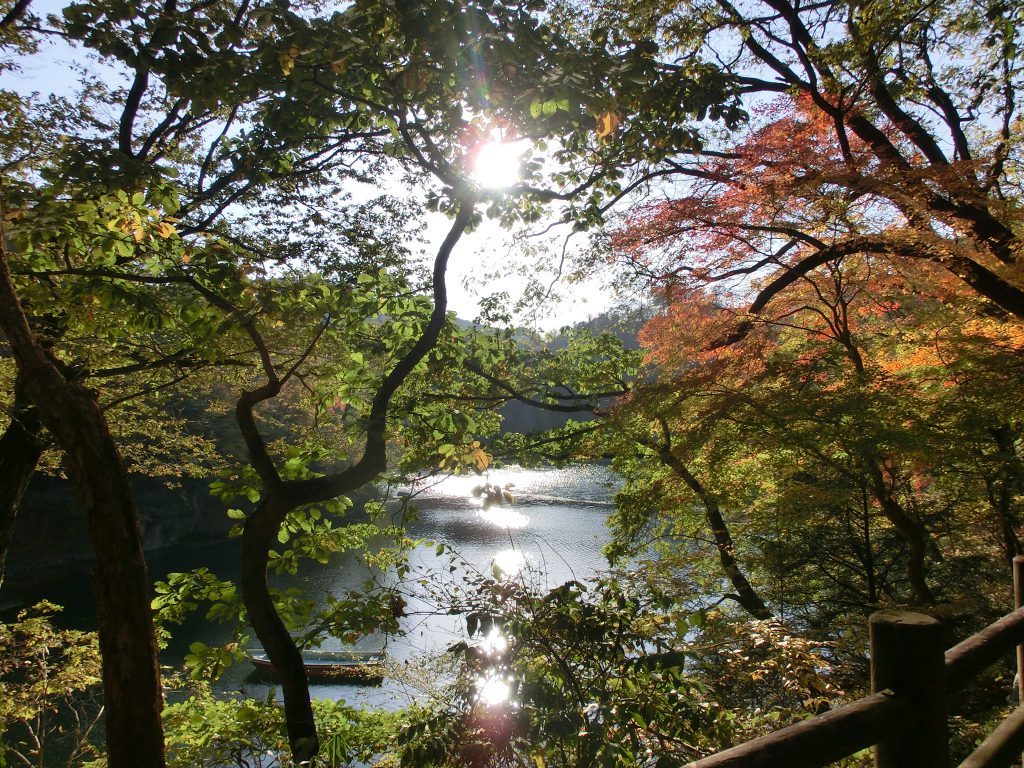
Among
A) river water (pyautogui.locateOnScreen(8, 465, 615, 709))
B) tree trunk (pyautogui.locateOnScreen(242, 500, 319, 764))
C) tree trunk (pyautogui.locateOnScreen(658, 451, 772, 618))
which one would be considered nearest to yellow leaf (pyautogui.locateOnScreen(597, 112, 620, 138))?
tree trunk (pyautogui.locateOnScreen(242, 500, 319, 764))

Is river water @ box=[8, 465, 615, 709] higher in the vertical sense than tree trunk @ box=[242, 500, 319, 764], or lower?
lower

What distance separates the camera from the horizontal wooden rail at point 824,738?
820mm

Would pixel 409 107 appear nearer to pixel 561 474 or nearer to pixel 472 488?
pixel 472 488

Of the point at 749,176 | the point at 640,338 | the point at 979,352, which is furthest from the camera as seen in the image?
the point at 640,338

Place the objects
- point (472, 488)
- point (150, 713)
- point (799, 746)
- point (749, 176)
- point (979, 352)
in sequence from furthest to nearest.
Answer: point (749, 176), point (979, 352), point (472, 488), point (150, 713), point (799, 746)

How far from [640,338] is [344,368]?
10.0 feet

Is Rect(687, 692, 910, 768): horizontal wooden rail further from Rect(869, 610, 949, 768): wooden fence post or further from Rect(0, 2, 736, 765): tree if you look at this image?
Rect(0, 2, 736, 765): tree

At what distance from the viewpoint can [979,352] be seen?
3.88 meters

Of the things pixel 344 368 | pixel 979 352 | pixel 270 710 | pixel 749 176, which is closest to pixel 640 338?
pixel 749 176

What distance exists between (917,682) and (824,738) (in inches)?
11.2

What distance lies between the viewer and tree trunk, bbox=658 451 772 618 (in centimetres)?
546

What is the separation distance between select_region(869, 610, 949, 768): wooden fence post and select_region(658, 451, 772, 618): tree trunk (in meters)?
4.13

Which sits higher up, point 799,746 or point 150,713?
point 799,746

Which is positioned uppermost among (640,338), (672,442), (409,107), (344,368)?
(409,107)
